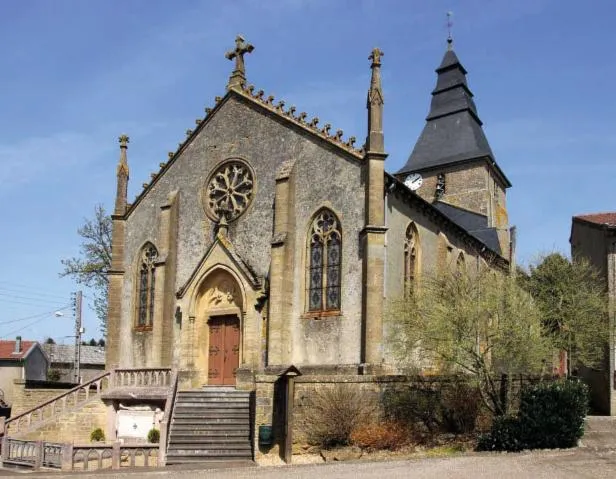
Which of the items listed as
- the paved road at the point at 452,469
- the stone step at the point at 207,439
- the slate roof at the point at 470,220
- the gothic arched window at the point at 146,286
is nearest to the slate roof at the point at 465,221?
the slate roof at the point at 470,220

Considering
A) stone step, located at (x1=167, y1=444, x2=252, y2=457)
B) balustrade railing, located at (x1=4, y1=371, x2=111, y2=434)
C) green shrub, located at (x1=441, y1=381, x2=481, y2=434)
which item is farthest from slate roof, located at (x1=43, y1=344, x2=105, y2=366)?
green shrub, located at (x1=441, y1=381, x2=481, y2=434)

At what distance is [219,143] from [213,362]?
8316 millimetres

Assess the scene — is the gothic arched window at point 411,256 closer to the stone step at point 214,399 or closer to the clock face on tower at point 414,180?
the stone step at point 214,399

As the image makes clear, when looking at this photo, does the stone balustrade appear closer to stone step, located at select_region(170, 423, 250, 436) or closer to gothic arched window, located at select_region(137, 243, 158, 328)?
stone step, located at select_region(170, 423, 250, 436)

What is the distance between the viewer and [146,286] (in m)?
28.5

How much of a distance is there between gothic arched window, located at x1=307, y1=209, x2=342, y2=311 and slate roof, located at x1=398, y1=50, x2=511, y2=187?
2258 centimetres

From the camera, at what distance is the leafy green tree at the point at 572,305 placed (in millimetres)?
25312

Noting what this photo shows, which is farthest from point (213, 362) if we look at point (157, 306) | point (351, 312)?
point (351, 312)

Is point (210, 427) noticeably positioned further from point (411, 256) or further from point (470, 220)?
point (470, 220)

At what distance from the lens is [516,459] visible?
14953mm

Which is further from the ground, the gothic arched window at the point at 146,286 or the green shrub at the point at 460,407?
the gothic arched window at the point at 146,286

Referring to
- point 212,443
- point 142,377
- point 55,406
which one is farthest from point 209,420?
point 55,406

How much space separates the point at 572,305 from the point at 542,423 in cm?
1081

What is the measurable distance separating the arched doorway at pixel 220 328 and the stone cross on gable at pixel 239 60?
7.37m
